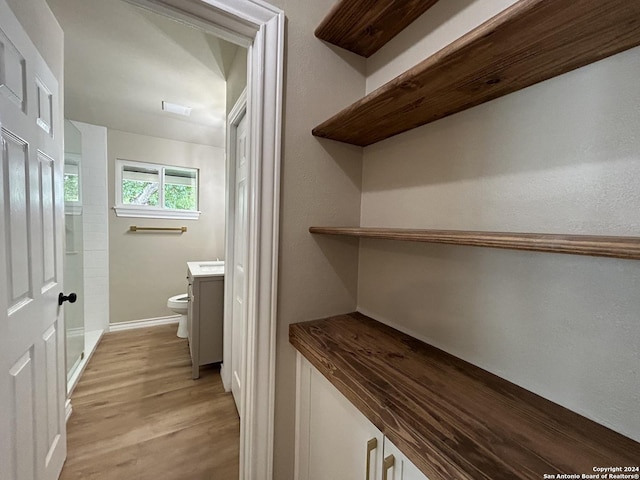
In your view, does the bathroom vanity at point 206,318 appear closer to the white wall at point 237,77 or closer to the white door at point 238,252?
the white door at point 238,252

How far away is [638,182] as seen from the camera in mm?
506

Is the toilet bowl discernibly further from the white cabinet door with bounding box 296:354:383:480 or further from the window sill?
the white cabinet door with bounding box 296:354:383:480

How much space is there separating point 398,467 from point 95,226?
3.67 metres

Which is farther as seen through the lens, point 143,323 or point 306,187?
point 143,323

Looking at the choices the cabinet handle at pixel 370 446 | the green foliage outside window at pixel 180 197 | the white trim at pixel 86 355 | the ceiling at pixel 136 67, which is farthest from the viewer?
the green foliage outside window at pixel 180 197

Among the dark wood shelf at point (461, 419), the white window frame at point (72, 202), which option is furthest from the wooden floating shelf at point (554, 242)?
the white window frame at point (72, 202)

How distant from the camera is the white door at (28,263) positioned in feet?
2.62

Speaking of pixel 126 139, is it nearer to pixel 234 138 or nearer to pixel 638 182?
pixel 234 138

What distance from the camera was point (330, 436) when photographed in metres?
0.82

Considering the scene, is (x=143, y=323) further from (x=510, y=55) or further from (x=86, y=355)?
(x=510, y=55)

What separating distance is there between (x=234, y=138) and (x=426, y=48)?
5.04 ft

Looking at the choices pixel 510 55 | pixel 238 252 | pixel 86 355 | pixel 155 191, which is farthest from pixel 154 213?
pixel 510 55

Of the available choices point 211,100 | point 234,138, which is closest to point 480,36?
point 234,138

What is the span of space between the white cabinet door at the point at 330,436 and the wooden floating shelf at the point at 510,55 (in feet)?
2.98
